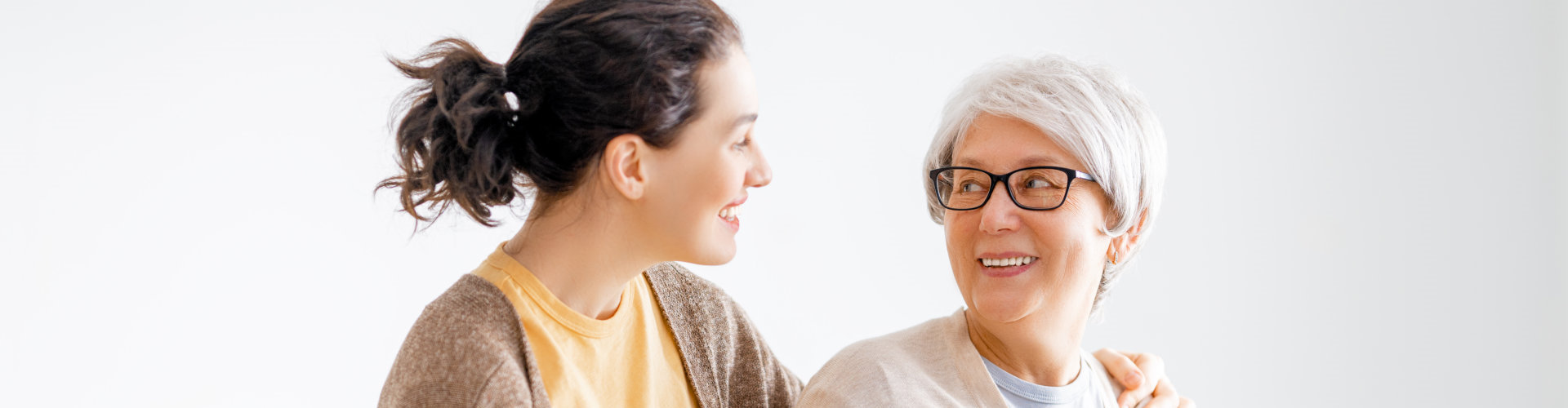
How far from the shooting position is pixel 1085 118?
162 centimetres

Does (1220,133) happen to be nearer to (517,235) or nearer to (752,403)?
(752,403)

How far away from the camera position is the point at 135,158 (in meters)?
2.64

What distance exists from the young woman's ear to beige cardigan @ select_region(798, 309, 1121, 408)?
0.42 meters

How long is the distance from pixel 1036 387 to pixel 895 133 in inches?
76.6

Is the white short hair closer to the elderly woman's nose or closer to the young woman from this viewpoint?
the elderly woman's nose

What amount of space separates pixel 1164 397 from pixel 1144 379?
0.04 metres

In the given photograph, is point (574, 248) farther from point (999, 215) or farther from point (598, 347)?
point (999, 215)

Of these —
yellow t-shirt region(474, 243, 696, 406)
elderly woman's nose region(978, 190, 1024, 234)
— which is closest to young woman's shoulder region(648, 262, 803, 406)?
yellow t-shirt region(474, 243, 696, 406)

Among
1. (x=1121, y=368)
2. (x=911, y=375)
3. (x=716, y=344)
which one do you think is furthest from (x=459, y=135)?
(x=1121, y=368)

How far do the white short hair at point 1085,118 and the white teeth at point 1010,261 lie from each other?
5.8 inches

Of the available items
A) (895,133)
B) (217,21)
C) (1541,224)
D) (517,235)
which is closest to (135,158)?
(217,21)

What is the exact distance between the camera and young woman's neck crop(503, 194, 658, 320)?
1496mm

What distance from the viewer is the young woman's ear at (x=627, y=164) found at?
4.78ft

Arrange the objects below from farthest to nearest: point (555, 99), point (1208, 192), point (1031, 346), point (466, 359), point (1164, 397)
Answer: point (1208, 192) < point (1164, 397) < point (1031, 346) < point (555, 99) < point (466, 359)
